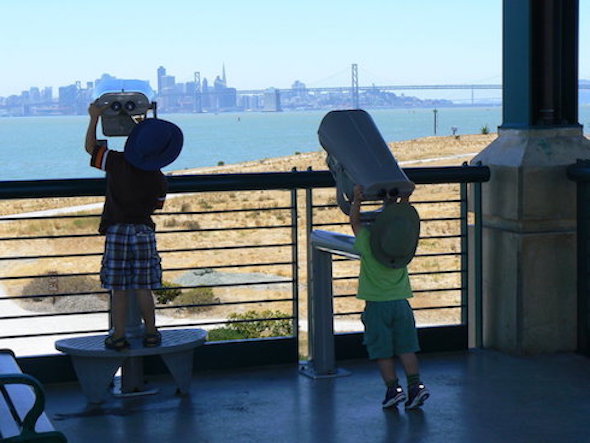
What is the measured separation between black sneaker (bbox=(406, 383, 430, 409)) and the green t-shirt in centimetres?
46

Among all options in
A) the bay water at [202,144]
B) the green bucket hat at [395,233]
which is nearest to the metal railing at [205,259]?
the green bucket hat at [395,233]

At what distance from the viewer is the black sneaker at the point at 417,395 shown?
5.55 meters

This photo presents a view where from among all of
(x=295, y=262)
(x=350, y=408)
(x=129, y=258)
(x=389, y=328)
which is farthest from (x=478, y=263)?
(x=129, y=258)

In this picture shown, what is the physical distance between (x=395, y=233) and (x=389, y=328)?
55 cm

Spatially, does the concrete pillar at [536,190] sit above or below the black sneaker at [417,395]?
above

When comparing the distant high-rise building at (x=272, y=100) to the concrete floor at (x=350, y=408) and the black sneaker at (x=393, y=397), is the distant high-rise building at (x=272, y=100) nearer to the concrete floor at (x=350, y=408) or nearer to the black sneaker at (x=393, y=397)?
the concrete floor at (x=350, y=408)

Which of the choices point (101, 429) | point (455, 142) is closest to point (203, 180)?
point (101, 429)

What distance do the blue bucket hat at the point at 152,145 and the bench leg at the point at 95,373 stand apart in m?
1.03

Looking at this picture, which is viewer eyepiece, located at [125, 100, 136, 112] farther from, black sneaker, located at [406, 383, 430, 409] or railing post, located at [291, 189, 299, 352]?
black sneaker, located at [406, 383, 430, 409]

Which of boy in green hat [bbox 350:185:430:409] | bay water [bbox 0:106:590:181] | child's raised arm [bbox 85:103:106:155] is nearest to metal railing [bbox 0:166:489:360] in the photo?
child's raised arm [bbox 85:103:106:155]

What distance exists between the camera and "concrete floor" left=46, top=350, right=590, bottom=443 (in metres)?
5.23

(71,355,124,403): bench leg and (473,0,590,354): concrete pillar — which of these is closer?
(71,355,124,403): bench leg

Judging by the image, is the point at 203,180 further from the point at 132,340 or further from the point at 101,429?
the point at 101,429

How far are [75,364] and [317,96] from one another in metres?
150
